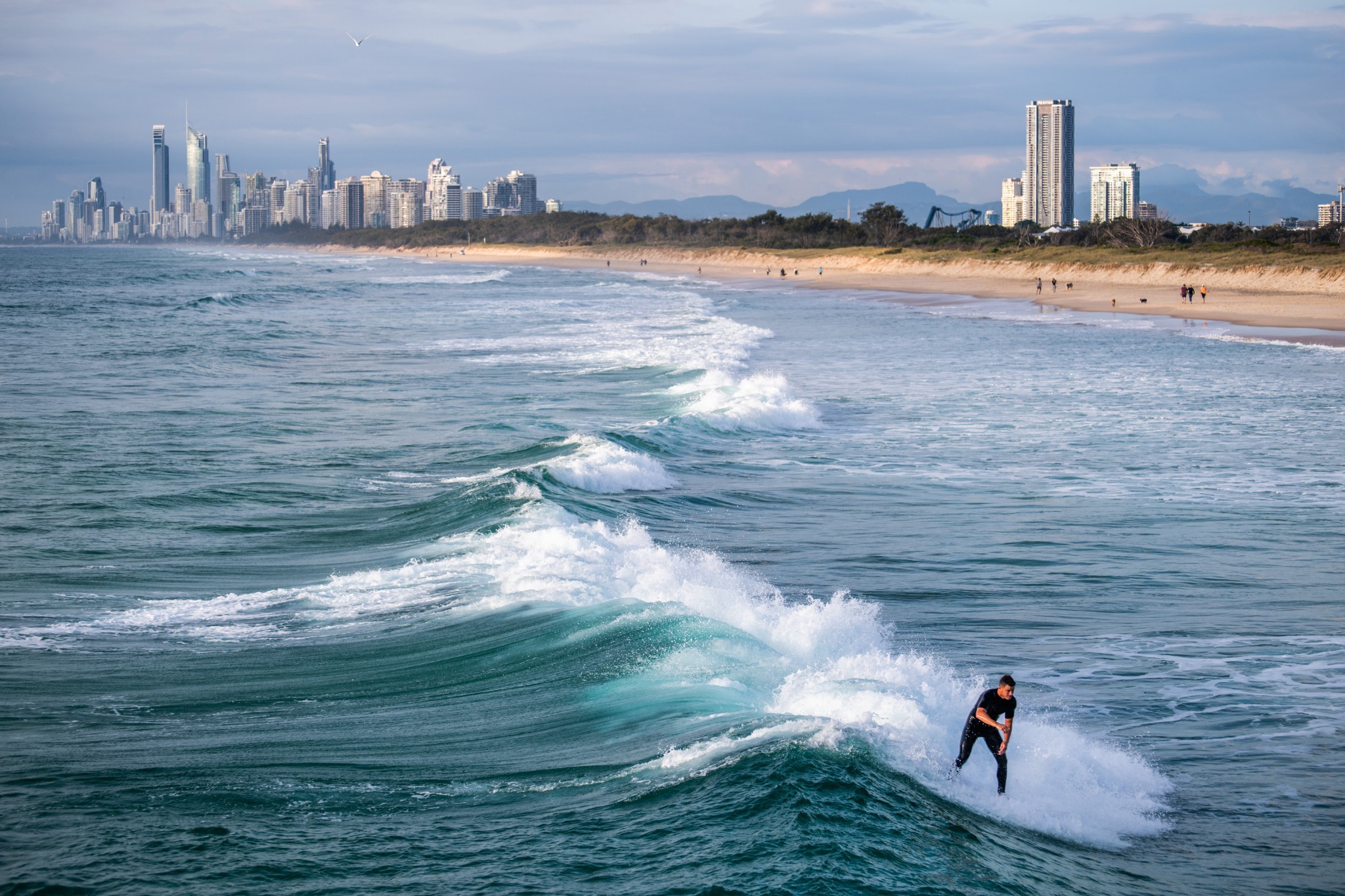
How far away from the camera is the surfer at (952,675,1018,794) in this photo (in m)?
7.02

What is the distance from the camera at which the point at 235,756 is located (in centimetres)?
777

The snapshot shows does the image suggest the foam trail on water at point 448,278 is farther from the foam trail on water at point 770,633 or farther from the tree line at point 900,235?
the foam trail on water at point 770,633

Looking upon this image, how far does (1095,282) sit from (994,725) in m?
73.0

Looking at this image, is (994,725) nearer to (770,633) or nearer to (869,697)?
(869,697)

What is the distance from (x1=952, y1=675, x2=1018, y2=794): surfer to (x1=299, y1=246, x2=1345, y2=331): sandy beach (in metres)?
43.6

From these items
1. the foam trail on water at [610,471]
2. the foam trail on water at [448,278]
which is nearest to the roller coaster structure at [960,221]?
the foam trail on water at [448,278]

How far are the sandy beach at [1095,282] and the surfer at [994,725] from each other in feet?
143

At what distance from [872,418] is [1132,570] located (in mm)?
11256

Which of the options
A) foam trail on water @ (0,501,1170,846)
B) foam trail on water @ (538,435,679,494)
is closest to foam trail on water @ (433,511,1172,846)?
foam trail on water @ (0,501,1170,846)

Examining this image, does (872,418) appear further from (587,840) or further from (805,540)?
(587,840)

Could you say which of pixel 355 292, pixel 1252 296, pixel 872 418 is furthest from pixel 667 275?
pixel 872 418

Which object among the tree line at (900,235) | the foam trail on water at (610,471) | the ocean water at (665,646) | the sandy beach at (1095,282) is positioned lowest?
the ocean water at (665,646)

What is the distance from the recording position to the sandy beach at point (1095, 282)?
52.4m

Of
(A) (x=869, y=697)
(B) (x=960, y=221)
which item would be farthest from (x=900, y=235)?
(A) (x=869, y=697)
